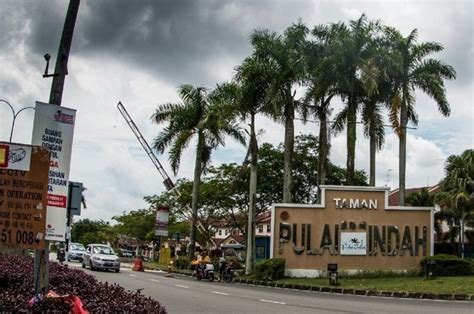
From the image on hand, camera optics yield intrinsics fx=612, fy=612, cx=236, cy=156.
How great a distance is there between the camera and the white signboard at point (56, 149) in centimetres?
722

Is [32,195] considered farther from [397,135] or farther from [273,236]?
[397,135]

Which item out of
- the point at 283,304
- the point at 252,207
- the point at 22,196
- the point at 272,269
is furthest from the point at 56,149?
the point at 252,207

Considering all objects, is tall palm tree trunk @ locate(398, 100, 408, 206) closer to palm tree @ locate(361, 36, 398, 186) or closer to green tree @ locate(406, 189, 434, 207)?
palm tree @ locate(361, 36, 398, 186)

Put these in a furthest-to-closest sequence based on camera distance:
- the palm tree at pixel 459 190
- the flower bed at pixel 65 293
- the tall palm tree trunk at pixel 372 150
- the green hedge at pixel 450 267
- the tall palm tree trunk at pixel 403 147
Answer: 1. the palm tree at pixel 459 190
2. the tall palm tree trunk at pixel 372 150
3. the tall palm tree trunk at pixel 403 147
4. the green hedge at pixel 450 267
5. the flower bed at pixel 65 293

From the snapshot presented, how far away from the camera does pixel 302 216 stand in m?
29.6

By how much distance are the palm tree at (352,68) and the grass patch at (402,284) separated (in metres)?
5.80

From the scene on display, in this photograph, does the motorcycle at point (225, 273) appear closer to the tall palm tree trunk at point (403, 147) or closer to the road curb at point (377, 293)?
the road curb at point (377, 293)

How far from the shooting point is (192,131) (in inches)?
1523

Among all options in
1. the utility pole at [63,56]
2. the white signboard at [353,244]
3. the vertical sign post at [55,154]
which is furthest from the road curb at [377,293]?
the vertical sign post at [55,154]

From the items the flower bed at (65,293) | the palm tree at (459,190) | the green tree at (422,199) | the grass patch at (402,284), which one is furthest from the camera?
the green tree at (422,199)

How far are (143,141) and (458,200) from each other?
45877 millimetres

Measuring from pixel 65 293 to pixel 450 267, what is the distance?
21978mm

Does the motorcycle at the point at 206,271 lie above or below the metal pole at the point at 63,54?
below

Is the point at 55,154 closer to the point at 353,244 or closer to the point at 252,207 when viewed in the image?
the point at 353,244
